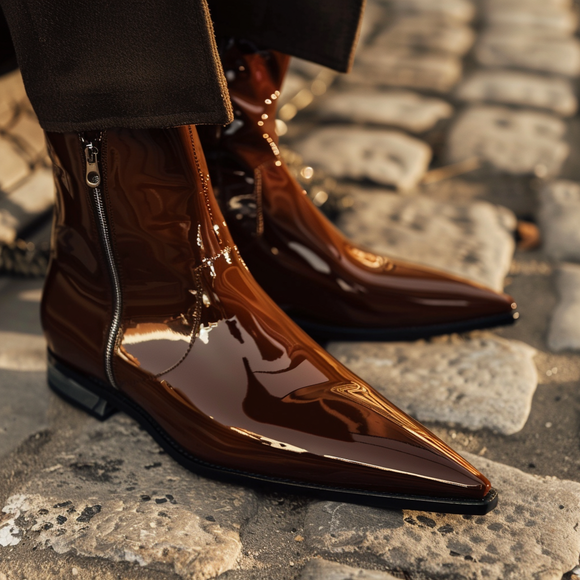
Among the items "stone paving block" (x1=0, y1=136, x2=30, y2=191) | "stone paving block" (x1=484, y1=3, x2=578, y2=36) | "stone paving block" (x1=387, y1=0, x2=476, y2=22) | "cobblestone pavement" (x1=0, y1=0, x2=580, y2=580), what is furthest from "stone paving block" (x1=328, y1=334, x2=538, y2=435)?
"stone paving block" (x1=387, y1=0, x2=476, y2=22)

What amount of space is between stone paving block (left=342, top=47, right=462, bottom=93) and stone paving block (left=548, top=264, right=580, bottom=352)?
4.60 feet

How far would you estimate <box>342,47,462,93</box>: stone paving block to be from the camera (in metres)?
2.75

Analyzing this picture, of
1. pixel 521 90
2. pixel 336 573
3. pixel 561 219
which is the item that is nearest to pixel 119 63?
pixel 336 573

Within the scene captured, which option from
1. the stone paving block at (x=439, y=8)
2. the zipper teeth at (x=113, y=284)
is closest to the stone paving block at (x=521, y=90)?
the stone paving block at (x=439, y=8)

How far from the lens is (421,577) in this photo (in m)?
0.78

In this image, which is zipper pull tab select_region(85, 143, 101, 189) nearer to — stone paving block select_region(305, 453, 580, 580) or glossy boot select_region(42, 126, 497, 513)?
glossy boot select_region(42, 126, 497, 513)

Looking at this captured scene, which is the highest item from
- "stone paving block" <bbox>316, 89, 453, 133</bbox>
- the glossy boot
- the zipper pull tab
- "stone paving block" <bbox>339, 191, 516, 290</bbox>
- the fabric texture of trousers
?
the fabric texture of trousers

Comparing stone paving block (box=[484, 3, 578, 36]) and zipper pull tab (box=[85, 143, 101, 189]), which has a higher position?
zipper pull tab (box=[85, 143, 101, 189])

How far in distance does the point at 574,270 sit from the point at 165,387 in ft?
3.59

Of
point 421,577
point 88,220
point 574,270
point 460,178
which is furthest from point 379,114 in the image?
point 421,577

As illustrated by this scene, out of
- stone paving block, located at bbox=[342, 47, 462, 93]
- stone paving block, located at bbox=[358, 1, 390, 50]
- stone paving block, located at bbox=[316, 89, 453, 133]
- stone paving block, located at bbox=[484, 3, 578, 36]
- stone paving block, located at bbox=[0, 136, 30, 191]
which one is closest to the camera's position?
stone paving block, located at bbox=[0, 136, 30, 191]

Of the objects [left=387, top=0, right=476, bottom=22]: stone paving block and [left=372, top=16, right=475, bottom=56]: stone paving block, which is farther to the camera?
[left=387, top=0, right=476, bottom=22]: stone paving block

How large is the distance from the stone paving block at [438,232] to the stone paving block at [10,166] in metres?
0.87

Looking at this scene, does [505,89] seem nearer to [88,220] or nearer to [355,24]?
[355,24]
